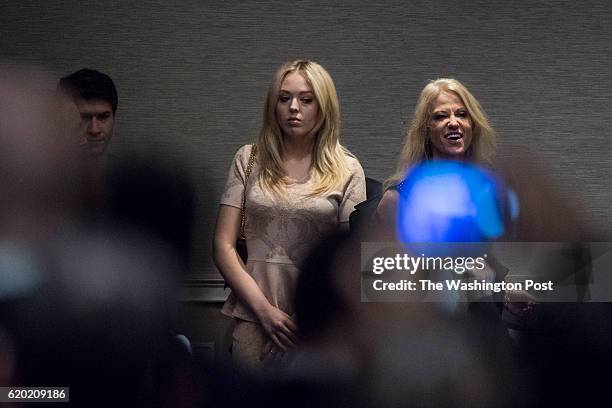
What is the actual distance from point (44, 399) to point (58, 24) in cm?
76

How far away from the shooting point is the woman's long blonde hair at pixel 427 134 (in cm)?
181

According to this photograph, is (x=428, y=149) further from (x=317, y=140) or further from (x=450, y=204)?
(x=317, y=140)

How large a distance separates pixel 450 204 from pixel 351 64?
34cm

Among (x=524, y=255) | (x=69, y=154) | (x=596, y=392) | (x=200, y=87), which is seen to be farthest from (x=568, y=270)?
(x=69, y=154)

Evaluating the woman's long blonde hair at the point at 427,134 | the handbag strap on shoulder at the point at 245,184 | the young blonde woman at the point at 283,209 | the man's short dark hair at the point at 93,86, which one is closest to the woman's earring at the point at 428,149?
the woman's long blonde hair at the point at 427,134

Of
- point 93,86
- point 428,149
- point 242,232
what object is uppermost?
point 93,86

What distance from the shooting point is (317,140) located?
180cm

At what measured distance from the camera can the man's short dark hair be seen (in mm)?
1854

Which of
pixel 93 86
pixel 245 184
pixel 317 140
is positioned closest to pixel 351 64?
pixel 317 140

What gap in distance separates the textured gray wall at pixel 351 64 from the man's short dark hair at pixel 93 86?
2 centimetres

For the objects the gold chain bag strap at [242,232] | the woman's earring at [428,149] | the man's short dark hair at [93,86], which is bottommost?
the gold chain bag strap at [242,232]

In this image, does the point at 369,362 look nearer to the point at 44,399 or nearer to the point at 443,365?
the point at 443,365

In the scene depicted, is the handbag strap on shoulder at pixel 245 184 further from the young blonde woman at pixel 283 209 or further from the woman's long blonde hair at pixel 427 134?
the woman's long blonde hair at pixel 427 134

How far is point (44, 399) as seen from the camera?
1.85m
